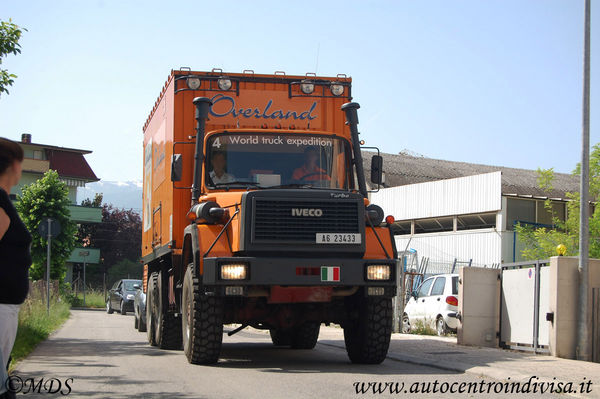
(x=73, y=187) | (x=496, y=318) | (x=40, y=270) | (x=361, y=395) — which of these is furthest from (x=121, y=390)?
(x=73, y=187)

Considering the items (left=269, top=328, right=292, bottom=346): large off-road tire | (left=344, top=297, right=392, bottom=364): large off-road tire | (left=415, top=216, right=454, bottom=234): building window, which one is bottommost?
(left=269, top=328, right=292, bottom=346): large off-road tire

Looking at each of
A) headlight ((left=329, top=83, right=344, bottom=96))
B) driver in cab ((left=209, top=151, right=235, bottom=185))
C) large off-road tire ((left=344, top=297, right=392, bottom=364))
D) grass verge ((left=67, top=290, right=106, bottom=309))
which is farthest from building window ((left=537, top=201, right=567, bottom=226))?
driver in cab ((left=209, top=151, right=235, bottom=185))

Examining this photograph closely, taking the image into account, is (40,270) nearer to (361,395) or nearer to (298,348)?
(298,348)

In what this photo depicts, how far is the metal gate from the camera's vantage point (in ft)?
47.0

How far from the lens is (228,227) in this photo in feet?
33.8

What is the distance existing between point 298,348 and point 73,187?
195 ft

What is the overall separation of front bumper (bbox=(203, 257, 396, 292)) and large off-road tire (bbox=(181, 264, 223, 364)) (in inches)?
20.4

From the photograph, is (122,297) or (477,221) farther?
(477,221)

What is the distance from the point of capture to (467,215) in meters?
42.0

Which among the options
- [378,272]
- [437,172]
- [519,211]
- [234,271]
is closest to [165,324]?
[234,271]

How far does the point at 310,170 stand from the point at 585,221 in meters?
5.26

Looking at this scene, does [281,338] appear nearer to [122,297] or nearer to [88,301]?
[122,297]

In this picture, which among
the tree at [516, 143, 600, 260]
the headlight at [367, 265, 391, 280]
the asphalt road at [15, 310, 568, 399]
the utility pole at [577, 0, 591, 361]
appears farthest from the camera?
the tree at [516, 143, 600, 260]

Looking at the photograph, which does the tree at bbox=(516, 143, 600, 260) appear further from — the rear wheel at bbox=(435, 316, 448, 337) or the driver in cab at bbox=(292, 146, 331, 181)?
the driver in cab at bbox=(292, 146, 331, 181)
